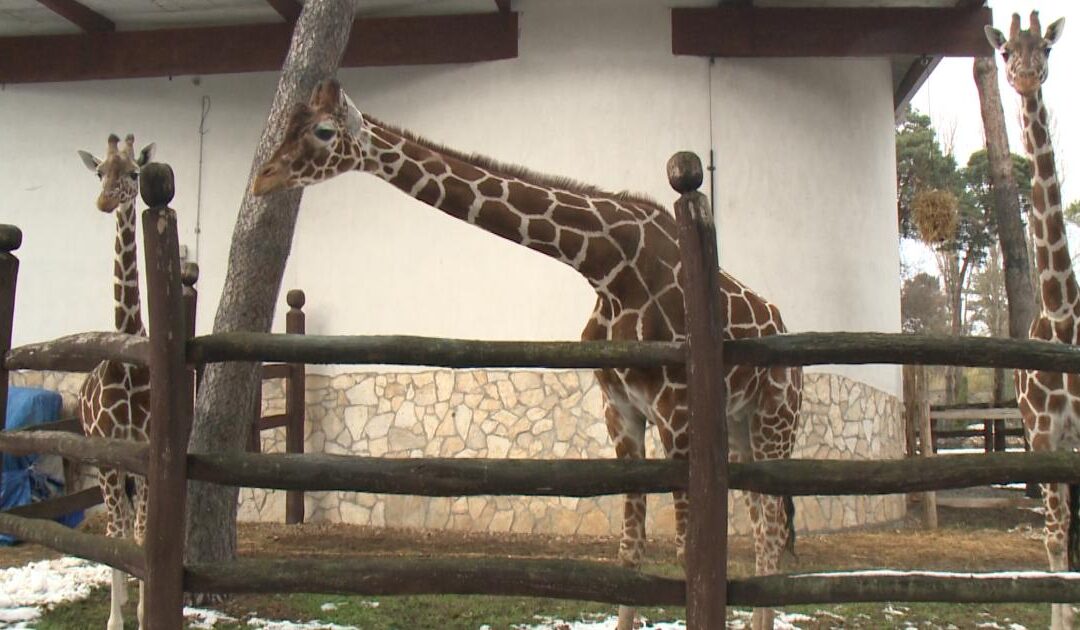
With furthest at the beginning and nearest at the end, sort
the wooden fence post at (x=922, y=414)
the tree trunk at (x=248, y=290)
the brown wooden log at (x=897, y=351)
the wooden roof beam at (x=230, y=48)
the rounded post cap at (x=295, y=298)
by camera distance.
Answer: the wooden fence post at (x=922, y=414)
the wooden roof beam at (x=230, y=48)
the rounded post cap at (x=295, y=298)
the tree trunk at (x=248, y=290)
the brown wooden log at (x=897, y=351)

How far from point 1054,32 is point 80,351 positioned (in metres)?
5.15

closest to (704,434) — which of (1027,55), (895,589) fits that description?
(895,589)

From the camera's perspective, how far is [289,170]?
3.57 meters

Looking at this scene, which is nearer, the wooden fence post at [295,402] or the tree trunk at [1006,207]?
the wooden fence post at [295,402]

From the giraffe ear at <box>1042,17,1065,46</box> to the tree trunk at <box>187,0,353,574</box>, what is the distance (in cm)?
400

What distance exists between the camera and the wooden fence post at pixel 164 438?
98.7 inches

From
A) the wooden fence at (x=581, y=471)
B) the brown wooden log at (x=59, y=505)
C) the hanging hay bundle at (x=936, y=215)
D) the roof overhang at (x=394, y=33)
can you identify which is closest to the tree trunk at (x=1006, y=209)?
the hanging hay bundle at (x=936, y=215)

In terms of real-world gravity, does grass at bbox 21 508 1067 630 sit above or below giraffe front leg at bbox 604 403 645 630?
below

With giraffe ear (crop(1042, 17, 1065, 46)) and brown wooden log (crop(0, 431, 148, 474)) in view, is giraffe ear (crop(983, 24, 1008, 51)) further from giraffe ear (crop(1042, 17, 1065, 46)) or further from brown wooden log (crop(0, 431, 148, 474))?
brown wooden log (crop(0, 431, 148, 474))

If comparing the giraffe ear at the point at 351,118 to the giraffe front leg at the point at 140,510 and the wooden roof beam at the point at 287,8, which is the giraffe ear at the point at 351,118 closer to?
the giraffe front leg at the point at 140,510

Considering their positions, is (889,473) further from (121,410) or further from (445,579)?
(121,410)

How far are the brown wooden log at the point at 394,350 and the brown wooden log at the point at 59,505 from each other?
6.91 feet

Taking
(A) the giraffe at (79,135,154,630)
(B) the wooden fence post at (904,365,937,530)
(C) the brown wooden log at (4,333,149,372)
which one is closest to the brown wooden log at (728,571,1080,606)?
(C) the brown wooden log at (4,333,149,372)

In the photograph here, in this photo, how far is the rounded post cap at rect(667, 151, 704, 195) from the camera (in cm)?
248
